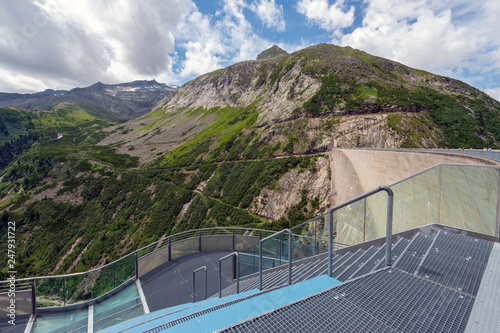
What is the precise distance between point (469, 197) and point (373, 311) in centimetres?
475

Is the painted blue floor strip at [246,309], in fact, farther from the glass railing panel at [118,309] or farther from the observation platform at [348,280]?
the glass railing panel at [118,309]

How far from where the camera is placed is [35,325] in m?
5.43

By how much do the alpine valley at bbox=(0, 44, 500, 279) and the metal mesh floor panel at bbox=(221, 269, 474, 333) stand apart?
37.7 metres

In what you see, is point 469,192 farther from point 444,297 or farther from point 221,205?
point 221,205

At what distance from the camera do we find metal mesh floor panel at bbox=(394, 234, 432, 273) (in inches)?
128

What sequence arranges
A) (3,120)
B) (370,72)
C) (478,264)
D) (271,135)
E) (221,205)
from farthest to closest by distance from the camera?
(3,120)
(370,72)
(271,135)
(221,205)
(478,264)

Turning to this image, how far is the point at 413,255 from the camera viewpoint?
3633 mm

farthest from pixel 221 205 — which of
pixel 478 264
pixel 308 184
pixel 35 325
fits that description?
pixel 478 264

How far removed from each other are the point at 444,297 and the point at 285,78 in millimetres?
94425

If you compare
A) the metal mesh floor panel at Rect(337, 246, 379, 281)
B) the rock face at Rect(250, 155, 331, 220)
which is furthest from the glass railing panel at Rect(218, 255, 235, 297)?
the rock face at Rect(250, 155, 331, 220)

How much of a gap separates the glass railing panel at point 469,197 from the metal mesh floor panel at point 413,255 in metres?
1.18

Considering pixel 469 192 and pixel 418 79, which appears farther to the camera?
pixel 418 79

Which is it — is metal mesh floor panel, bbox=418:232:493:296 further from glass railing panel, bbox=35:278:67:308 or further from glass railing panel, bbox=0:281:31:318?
glass railing panel, bbox=0:281:31:318

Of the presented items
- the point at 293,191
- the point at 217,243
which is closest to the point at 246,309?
the point at 217,243
